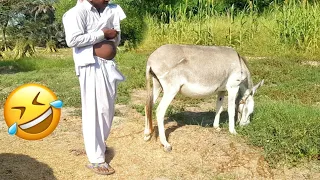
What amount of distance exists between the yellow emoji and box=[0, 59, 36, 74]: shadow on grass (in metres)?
10.0

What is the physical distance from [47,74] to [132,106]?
4678 mm

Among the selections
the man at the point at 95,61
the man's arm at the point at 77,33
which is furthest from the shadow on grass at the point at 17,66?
the man's arm at the point at 77,33

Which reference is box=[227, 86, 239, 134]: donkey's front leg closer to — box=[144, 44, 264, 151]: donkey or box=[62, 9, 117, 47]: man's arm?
box=[144, 44, 264, 151]: donkey

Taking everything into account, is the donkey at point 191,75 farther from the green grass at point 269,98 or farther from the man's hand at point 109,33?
the man's hand at point 109,33

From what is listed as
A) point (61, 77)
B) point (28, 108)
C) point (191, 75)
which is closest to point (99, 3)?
point (28, 108)

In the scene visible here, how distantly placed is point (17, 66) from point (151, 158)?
9.90 meters

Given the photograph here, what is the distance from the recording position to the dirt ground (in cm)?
481

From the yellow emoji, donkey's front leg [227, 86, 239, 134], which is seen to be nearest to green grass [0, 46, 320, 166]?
donkey's front leg [227, 86, 239, 134]

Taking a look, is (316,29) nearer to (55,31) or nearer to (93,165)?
(93,165)

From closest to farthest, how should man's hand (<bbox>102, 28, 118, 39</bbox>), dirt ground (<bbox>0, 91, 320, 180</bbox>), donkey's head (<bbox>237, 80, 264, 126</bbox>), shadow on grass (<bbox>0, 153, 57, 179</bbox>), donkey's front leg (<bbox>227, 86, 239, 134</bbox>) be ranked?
man's hand (<bbox>102, 28, 118, 39</bbox>) < shadow on grass (<bbox>0, 153, 57, 179</bbox>) < dirt ground (<bbox>0, 91, 320, 180</bbox>) < donkey's front leg (<bbox>227, 86, 239, 134</bbox>) < donkey's head (<bbox>237, 80, 264, 126</bbox>)

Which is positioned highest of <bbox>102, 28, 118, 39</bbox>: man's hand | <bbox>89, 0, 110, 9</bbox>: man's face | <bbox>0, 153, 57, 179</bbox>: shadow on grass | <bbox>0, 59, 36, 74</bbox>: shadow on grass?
<bbox>89, 0, 110, 9</bbox>: man's face

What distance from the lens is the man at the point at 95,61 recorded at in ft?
14.2

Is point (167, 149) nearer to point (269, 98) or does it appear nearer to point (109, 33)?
point (109, 33)

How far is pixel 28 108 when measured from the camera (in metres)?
3.62
